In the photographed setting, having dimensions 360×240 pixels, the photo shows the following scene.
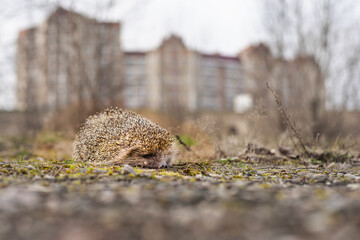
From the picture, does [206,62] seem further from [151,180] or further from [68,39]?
[151,180]

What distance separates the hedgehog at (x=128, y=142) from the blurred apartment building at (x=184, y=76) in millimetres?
31384

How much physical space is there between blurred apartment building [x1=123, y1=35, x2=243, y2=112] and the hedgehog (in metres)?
31.4

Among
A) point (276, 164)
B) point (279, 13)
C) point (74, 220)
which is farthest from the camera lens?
point (279, 13)

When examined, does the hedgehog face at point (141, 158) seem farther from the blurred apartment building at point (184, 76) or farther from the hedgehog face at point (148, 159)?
the blurred apartment building at point (184, 76)

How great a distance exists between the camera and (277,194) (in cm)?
342

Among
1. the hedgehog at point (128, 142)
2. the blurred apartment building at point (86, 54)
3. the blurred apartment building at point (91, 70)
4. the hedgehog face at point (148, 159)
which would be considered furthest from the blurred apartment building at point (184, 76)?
the hedgehog face at point (148, 159)

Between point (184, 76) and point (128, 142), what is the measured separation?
44444 mm

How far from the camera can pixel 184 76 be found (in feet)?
166

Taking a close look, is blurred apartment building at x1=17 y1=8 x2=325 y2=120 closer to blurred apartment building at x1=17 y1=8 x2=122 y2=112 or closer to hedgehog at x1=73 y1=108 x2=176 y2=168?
blurred apartment building at x1=17 y1=8 x2=122 y2=112

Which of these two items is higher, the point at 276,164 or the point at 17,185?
the point at 17,185

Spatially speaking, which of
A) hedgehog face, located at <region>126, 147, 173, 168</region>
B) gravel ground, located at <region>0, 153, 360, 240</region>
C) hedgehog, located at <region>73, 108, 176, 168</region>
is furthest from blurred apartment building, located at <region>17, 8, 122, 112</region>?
gravel ground, located at <region>0, 153, 360, 240</region>

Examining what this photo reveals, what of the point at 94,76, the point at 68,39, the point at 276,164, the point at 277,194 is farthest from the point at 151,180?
the point at 68,39

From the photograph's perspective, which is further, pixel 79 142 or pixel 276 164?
pixel 276 164

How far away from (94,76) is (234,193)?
1656 cm
